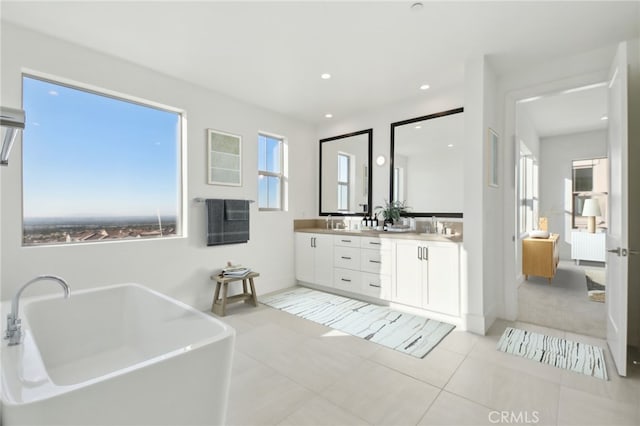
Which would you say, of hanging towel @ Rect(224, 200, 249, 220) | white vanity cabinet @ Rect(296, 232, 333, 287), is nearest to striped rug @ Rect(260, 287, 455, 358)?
white vanity cabinet @ Rect(296, 232, 333, 287)

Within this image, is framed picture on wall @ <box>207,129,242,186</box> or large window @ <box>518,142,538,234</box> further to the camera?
large window @ <box>518,142,538,234</box>

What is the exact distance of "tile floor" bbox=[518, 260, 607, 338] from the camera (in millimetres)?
2965

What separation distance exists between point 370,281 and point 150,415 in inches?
111

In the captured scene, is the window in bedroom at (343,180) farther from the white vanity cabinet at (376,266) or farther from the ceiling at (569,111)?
the ceiling at (569,111)

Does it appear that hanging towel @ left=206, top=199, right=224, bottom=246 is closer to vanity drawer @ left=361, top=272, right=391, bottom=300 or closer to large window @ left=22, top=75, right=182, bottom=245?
large window @ left=22, top=75, right=182, bottom=245

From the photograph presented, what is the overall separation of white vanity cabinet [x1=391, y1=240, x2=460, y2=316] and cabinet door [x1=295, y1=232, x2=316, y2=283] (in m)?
1.32

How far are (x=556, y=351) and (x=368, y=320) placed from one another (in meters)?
1.57

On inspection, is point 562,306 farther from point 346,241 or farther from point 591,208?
point 591,208

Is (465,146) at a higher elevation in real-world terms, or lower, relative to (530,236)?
higher

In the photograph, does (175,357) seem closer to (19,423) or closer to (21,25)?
(19,423)

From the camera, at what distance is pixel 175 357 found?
1.25 m

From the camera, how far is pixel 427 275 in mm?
3154

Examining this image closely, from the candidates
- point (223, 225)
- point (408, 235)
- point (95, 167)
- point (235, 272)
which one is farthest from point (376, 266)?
point (95, 167)

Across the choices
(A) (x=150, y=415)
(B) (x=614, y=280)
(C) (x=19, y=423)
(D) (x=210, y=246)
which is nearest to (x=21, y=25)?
(D) (x=210, y=246)
